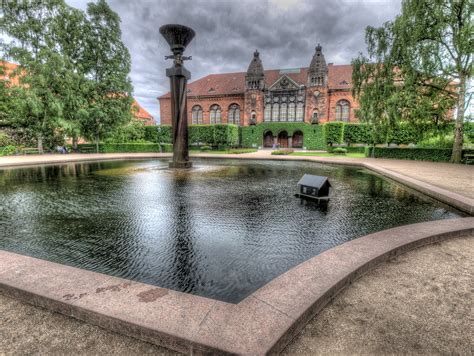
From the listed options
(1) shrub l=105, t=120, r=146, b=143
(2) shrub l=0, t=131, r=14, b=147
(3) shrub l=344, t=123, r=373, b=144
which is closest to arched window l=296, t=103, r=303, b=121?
(3) shrub l=344, t=123, r=373, b=144

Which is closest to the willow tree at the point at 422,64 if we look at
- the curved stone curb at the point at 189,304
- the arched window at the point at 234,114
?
the curved stone curb at the point at 189,304

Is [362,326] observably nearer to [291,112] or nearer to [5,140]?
[5,140]

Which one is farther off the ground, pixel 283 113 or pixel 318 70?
pixel 318 70

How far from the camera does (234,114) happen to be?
1831 inches

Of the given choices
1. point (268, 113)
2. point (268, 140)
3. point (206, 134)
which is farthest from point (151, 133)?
point (268, 113)

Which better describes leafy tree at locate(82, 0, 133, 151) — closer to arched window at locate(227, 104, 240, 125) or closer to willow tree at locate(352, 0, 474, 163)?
arched window at locate(227, 104, 240, 125)

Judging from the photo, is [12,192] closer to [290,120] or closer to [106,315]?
[106,315]

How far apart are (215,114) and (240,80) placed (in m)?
7.89

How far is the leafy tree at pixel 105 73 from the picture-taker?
2775 cm

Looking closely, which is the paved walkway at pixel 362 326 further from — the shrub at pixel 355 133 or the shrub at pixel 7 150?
the shrub at pixel 355 133

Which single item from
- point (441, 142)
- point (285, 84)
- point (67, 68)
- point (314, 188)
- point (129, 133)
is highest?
point (285, 84)

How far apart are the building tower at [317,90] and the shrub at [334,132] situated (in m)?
7.47

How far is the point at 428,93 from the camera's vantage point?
55.4 ft

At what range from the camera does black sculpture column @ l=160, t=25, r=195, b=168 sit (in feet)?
43.4
